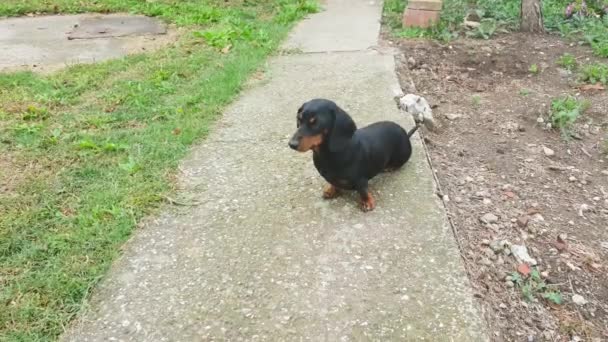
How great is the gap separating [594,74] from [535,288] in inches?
104

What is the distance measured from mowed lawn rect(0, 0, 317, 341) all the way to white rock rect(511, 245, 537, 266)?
1667mm

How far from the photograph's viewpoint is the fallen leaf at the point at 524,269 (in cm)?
227

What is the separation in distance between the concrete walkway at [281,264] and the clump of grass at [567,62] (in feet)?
7.34

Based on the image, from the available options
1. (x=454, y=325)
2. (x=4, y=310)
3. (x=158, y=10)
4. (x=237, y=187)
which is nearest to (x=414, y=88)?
(x=237, y=187)

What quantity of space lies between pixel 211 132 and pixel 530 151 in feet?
6.44

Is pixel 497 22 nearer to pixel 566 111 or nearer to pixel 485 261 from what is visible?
pixel 566 111

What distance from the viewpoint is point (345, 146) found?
2314 mm

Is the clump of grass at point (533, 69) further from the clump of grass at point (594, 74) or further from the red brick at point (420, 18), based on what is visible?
the red brick at point (420, 18)

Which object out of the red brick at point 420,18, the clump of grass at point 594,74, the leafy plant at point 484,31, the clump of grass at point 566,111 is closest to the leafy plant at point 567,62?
the clump of grass at point 594,74

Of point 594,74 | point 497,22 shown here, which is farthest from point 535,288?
point 497,22

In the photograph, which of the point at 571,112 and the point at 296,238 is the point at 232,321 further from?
the point at 571,112

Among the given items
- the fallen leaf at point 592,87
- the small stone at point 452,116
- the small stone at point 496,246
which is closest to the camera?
the small stone at point 496,246

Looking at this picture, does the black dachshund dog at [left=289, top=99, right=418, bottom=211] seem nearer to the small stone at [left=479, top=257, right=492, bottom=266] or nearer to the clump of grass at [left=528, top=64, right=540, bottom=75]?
the small stone at [left=479, top=257, right=492, bottom=266]

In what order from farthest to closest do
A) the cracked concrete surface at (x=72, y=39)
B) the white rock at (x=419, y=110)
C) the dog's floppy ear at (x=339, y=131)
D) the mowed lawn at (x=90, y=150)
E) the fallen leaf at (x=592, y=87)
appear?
1. the cracked concrete surface at (x=72, y=39)
2. the fallen leaf at (x=592, y=87)
3. the white rock at (x=419, y=110)
4. the dog's floppy ear at (x=339, y=131)
5. the mowed lawn at (x=90, y=150)
